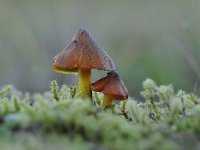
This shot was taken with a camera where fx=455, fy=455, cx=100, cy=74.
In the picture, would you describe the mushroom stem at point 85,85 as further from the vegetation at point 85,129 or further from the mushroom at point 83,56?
the vegetation at point 85,129

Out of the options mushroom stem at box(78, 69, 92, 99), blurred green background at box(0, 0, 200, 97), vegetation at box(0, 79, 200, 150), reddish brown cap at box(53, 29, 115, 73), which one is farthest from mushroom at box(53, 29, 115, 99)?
blurred green background at box(0, 0, 200, 97)

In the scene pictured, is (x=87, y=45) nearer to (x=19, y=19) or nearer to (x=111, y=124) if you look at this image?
(x=111, y=124)

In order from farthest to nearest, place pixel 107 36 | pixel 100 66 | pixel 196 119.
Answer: pixel 107 36 < pixel 100 66 < pixel 196 119

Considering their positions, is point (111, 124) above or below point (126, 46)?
below

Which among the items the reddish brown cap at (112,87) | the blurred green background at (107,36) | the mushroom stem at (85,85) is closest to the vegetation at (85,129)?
the reddish brown cap at (112,87)

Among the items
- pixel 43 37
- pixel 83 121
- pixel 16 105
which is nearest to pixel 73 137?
pixel 83 121

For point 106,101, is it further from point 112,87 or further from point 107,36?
point 107,36

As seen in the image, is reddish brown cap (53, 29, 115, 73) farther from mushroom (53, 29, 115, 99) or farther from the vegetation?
the vegetation
